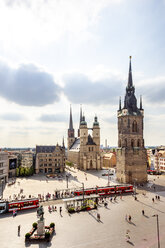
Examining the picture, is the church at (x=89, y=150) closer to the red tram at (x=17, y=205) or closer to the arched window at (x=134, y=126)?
the arched window at (x=134, y=126)

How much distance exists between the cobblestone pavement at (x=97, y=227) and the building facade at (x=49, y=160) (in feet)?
150

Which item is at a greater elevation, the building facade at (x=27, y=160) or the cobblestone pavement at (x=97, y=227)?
the building facade at (x=27, y=160)

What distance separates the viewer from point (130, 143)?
2092 inches

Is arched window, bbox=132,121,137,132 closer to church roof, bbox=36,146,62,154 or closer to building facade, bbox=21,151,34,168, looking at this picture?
church roof, bbox=36,146,62,154

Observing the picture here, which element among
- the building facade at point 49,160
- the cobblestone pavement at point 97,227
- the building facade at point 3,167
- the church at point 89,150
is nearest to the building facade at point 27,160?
the building facade at point 49,160

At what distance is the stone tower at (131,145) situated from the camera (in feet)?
170

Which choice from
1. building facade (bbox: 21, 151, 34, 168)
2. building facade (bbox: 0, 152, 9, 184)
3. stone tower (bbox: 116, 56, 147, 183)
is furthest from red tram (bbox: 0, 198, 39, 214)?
building facade (bbox: 21, 151, 34, 168)

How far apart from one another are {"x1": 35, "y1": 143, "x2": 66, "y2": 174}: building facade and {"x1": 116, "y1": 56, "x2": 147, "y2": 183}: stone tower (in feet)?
106

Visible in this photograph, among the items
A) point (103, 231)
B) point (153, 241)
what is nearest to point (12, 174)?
point (103, 231)

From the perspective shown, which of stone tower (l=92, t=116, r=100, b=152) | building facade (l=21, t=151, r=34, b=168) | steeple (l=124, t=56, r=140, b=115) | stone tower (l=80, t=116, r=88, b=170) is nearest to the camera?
steeple (l=124, t=56, r=140, b=115)

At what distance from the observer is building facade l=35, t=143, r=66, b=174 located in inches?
3046

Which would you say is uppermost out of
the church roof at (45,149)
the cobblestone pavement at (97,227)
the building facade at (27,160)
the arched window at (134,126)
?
the arched window at (134,126)

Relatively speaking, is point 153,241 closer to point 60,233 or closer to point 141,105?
point 60,233

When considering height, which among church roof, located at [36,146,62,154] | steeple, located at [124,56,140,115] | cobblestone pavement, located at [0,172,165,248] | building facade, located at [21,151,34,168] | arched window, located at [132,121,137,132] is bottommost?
cobblestone pavement, located at [0,172,165,248]
